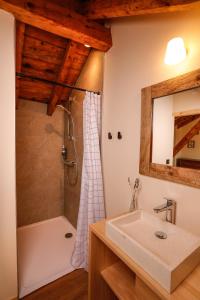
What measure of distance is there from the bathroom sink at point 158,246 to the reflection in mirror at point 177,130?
0.43 m

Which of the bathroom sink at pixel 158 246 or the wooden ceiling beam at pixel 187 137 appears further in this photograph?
the wooden ceiling beam at pixel 187 137

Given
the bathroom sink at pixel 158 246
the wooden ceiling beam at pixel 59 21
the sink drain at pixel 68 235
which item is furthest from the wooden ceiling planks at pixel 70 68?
the sink drain at pixel 68 235

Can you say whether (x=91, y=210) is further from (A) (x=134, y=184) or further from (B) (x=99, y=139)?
(B) (x=99, y=139)

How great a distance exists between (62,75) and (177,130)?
1.71 m

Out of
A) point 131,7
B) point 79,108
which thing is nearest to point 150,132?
point 131,7

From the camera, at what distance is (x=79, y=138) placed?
2.42m

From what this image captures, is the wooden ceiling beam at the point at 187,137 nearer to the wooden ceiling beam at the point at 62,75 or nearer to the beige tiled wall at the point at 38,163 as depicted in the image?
the wooden ceiling beam at the point at 62,75

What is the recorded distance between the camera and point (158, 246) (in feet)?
3.16

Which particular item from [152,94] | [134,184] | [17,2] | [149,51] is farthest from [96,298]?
[17,2]

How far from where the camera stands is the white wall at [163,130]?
A: 1.17m

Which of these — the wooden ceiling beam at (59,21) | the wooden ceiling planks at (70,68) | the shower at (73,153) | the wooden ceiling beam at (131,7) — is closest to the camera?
the wooden ceiling beam at (131,7)

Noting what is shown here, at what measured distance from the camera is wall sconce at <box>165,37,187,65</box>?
Answer: 1.04 m

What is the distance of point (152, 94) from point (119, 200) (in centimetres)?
102

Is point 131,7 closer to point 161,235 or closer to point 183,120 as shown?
point 183,120
